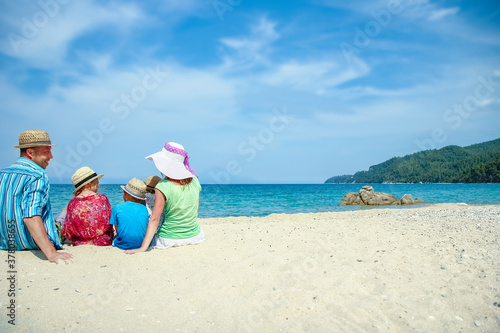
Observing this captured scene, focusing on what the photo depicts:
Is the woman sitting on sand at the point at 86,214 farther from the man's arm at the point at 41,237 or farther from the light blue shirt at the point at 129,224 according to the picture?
the man's arm at the point at 41,237

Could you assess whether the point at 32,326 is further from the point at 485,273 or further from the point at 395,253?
the point at 485,273

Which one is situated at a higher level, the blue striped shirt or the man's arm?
the blue striped shirt

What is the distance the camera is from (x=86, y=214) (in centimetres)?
470

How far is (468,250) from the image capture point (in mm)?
4746

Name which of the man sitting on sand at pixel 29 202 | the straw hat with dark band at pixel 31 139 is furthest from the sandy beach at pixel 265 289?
the straw hat with dark band at pixel 31 139

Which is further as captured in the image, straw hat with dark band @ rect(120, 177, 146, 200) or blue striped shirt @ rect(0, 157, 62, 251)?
straw hat with dark band @ rect(120, 177, 146, 200)

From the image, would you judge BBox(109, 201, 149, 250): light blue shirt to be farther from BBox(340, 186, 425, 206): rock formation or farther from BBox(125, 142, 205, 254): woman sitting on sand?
BBox(340, 186, 425, 206): rock formation

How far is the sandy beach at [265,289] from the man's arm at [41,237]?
0.12 metres

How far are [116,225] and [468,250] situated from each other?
5.42 metres

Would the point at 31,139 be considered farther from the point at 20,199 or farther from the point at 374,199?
the point at 374,199

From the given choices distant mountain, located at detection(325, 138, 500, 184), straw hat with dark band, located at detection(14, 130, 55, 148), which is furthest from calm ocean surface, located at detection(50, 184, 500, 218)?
distant mountain, located at detection(325, 138, 500, 184)

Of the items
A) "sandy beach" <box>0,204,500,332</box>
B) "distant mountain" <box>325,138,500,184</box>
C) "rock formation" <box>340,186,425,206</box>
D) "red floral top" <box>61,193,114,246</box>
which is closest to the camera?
"sandy beach" <box>0,204,500,332</box>

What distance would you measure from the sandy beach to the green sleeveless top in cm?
30

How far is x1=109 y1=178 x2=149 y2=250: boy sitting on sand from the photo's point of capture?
15.8ft
